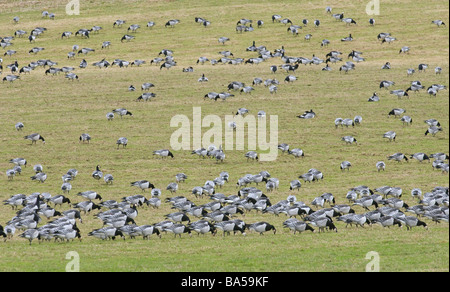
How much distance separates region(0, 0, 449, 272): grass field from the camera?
30234mm

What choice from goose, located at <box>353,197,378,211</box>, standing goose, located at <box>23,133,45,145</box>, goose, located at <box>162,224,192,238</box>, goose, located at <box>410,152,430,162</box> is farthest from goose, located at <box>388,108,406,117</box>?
goose, located at <box>162,224,192,238</box>

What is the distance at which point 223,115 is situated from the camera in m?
58.4

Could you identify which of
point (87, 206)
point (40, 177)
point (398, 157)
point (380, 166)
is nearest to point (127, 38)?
point (40, 177)

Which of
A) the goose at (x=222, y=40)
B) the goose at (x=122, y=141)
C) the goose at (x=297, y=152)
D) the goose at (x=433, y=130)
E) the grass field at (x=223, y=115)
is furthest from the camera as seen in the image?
the goose at (x=222, y=40)

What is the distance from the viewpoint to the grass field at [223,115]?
1190 inches

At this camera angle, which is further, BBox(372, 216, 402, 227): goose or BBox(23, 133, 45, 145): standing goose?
BBox(23, 133, 45, 145): standing goose

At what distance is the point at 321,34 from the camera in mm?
82312

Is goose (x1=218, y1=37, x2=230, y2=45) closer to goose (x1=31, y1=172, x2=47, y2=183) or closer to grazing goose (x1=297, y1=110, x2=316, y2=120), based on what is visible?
grazing goose (x1=297, y1=110, x2=316, y2=120)

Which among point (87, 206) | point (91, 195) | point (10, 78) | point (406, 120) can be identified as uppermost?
point (10, 78)

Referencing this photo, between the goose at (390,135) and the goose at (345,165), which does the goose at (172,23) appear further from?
the goose at (345,165)

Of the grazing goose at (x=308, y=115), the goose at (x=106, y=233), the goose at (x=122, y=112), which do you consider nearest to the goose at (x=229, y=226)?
the goose at (x=106, y=233)

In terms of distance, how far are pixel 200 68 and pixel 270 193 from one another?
106 feet

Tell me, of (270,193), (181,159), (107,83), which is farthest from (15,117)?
(270,193)

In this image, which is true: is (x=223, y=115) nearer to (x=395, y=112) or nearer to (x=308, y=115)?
(x=308, y=115)
